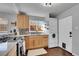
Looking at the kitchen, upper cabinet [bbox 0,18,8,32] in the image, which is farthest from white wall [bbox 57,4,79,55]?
upper cabinet [bbox 0,18,8,32]

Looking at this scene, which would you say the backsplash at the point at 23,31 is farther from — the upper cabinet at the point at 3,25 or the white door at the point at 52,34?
the upper cabinet at the point at 3,25

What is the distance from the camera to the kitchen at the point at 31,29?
1472mm

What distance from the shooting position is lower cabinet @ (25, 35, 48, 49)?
2123mm

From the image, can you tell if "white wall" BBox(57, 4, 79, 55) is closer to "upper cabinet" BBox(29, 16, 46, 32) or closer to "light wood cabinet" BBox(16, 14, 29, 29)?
"upper cabinet" BBox(29, 16, 46, 32)

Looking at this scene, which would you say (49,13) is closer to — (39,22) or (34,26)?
(39,22)

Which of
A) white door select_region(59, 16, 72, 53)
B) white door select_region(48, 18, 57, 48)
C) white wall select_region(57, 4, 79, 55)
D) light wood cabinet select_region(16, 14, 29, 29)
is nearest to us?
light wood cabinet select_region(16, 14, 29, 29)

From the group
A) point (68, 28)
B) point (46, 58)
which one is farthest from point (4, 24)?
point (68, 28)

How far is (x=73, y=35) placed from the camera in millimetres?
2248

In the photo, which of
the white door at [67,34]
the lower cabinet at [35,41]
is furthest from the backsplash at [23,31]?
the white door at [67,34]

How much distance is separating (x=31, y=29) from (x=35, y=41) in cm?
37

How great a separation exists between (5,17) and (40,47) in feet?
3.69

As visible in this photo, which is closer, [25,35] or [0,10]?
[0,10]

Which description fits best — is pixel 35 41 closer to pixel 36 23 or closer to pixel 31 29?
pixel 31 29

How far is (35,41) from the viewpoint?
228 cm
